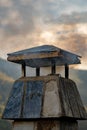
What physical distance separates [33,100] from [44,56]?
107 centimetres

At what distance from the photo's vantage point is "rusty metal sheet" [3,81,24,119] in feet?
27.7

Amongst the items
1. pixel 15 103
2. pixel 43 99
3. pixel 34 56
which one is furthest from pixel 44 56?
pixel 15 103

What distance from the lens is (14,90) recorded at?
28.8 feet

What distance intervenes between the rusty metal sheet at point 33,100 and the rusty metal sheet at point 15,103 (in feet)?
0.53

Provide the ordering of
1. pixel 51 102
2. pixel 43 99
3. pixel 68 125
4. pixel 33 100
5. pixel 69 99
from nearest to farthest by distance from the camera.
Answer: pixel 51 102, pixel 43 99, pixel 33 100, pixel 69 99, pixel 68 125

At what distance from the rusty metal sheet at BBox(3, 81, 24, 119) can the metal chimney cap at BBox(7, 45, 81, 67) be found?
643 mm

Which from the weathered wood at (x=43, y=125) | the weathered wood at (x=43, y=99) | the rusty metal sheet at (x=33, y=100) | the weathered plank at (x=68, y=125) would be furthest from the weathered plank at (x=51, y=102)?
the weathered plank at (x=68, y=125)

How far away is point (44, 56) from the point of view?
28.0 feet

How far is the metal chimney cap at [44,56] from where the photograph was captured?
8508 mm

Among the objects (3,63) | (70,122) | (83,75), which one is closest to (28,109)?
(70,122)

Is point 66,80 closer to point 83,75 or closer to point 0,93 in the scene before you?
point 0,93

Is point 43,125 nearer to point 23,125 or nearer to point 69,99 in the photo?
point 23,125

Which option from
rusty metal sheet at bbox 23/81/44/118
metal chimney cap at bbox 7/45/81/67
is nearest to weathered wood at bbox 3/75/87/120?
rusty metal sheet at bbox 23/81/44/118

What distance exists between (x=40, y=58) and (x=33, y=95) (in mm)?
942
